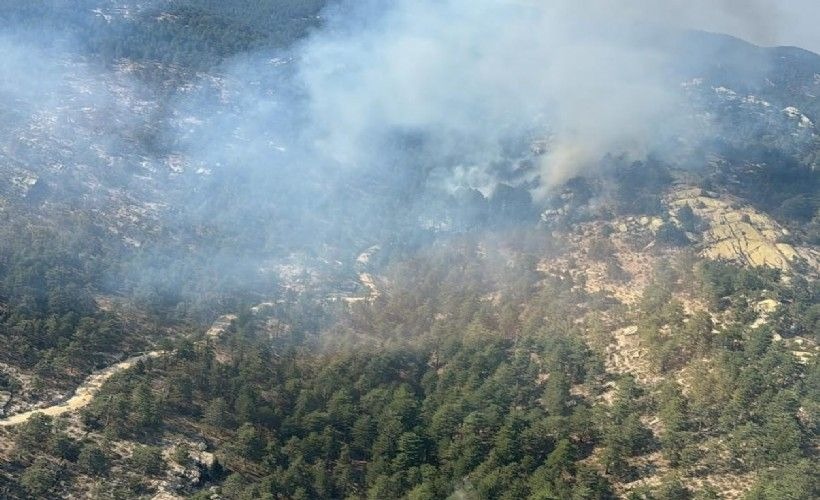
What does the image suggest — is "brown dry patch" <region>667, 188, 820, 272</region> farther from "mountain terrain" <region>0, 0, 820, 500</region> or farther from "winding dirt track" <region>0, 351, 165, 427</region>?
"winding dirt track" <region>0, 351, 165, 427</region>

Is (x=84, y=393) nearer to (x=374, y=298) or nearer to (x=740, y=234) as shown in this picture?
(x=374, y=298)

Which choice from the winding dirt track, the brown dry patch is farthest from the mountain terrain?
the brown dry patch

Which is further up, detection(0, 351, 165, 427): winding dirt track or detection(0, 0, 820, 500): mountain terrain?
detection(0, 0, 820, 500): mountain terrain

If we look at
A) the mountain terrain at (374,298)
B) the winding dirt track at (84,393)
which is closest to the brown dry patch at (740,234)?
the mountain terrain at (374,298)

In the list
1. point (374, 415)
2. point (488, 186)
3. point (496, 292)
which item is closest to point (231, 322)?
point (374, 415)

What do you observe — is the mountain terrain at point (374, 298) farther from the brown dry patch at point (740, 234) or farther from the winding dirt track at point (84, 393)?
the brown dry patch at point (740, 234)

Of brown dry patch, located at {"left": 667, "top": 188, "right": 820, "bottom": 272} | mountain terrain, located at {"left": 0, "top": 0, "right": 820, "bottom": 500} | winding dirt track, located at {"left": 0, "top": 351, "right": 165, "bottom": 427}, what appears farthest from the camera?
brown dry patch, located at {"left": 667, "top": 188, "right": 820, "bottom": 272}
